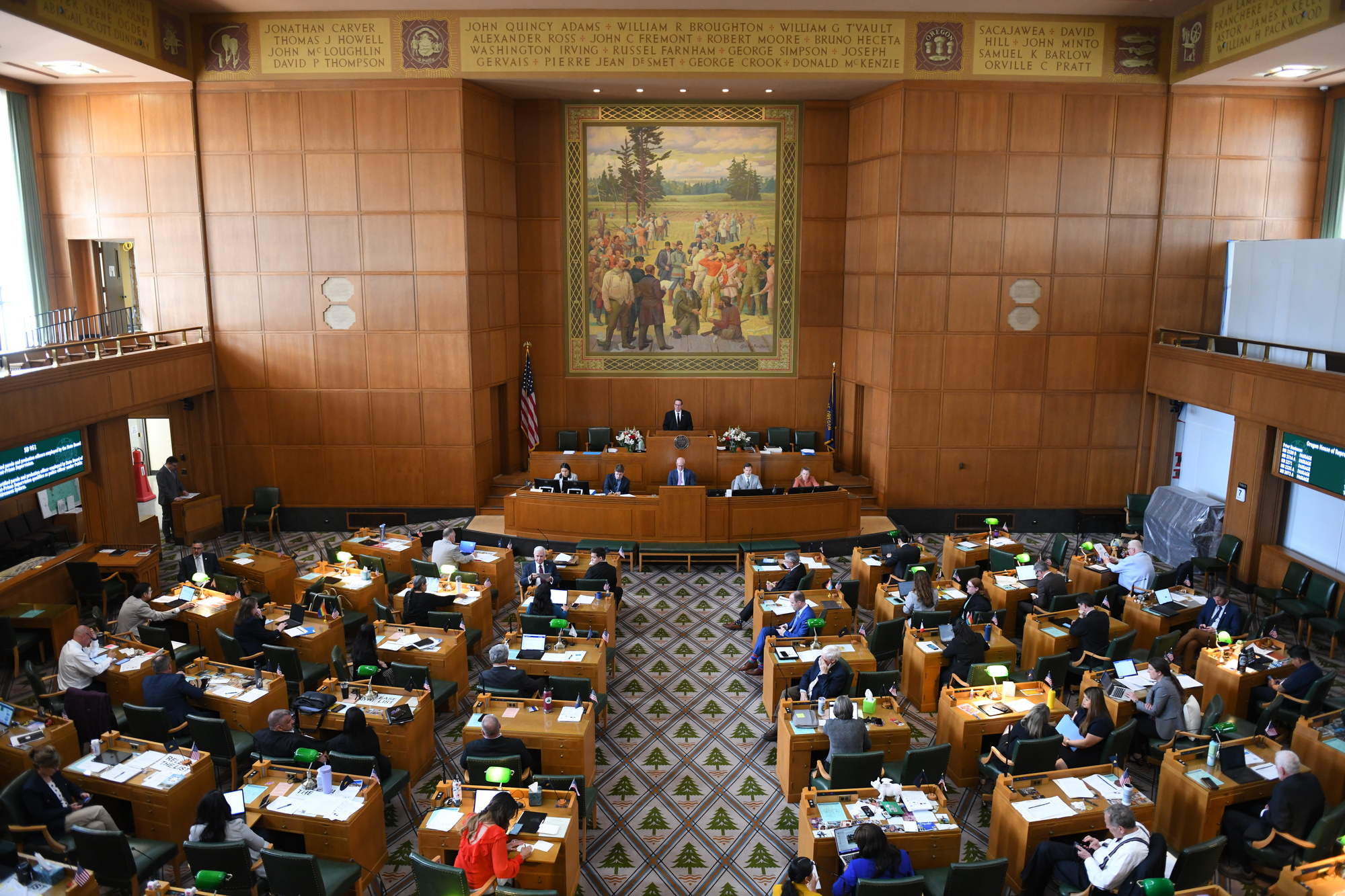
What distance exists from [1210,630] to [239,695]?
10.9 m

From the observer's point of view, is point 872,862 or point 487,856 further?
point 487,856

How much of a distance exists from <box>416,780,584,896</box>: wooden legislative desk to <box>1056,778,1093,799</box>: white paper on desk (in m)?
4.09

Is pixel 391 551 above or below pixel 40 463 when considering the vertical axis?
below

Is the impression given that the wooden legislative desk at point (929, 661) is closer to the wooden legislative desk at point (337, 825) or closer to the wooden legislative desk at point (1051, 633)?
the wooden legislative desk at point (1051, 633)

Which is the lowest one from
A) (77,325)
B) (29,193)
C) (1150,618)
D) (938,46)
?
(1150,618)

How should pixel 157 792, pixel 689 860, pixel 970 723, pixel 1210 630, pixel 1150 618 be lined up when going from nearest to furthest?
pixel 157 792, pixel 689 860, pixel 970 723, pixel 1210 630, pixel 1150 618

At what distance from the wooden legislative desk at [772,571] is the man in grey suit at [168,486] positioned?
10.4 metres

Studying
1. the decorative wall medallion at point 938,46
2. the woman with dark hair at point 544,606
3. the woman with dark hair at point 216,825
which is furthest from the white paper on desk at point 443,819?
the decorative wall medallion at point 938,46

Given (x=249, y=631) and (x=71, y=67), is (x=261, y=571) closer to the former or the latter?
(x=249, y=631)

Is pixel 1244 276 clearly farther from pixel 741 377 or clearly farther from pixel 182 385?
pixel 182 385

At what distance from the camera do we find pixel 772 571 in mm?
12773

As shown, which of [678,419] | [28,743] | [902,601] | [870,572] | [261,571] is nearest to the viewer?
[28,743]

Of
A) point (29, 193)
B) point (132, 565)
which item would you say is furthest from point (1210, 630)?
point (29, 193)

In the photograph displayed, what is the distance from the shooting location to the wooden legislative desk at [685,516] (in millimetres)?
15328
